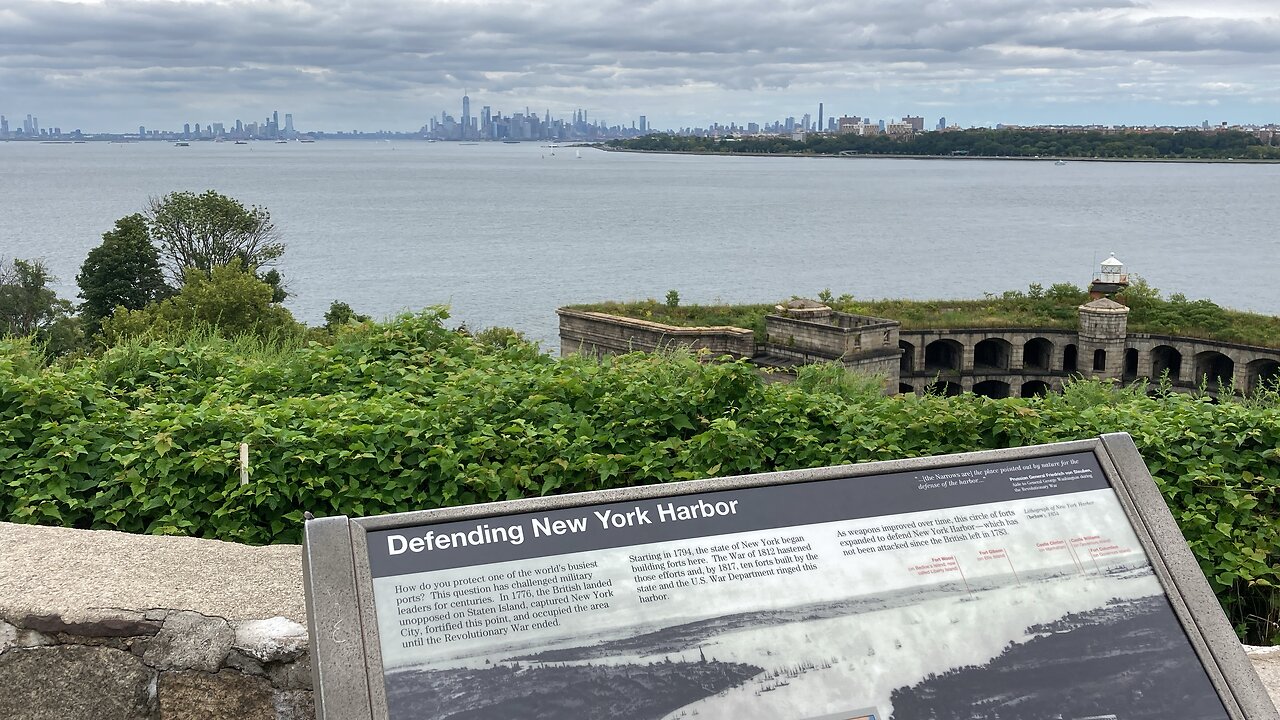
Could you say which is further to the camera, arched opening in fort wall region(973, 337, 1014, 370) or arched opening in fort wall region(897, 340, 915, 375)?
arched opening in fort wall region(973, 337, 1014, 370)

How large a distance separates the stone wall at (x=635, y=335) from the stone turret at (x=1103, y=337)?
13391 millimetres

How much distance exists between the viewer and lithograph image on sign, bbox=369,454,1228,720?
2.79 meters

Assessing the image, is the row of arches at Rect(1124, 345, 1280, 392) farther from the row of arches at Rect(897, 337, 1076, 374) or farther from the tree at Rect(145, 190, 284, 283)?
the tree at Rect(145, 190, 284, 283)

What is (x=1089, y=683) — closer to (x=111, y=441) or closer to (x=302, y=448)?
(x=302, y=448)

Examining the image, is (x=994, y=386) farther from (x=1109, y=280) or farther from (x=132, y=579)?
(x=132, y=579)

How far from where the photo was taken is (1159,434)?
17.8 feet

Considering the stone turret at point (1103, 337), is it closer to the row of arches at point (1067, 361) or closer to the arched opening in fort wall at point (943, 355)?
the row of arches at point (1067, 361)

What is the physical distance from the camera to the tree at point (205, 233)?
142 feet

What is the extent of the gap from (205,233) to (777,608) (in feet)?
146

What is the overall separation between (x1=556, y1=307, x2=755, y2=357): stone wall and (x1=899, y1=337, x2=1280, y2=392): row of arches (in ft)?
38.0

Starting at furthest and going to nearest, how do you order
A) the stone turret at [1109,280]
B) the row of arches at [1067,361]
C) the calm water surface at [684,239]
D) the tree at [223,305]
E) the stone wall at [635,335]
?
the calm water surface at [684,239]
the stone turret at [1109,280]
the row of arches at [1067,361]
the tree at [223,305]
the stone wall at [635,335]

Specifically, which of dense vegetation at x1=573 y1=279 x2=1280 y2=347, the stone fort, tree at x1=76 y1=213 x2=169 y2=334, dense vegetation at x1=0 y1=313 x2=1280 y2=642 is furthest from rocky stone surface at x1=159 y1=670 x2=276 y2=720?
tree at x1=76 y1=213 x2=169 y2=334

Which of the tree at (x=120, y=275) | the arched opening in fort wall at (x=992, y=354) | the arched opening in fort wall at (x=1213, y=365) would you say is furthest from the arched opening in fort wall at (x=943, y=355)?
the tree at (x=120, y=275)

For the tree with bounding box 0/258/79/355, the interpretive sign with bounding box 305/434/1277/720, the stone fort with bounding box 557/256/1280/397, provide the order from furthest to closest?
the tree with bounding box 0/258/79/355 < the stone fort with bounding box 557/256/1280/397 < the interpretive sign with bounding box 305/434/1277/720
